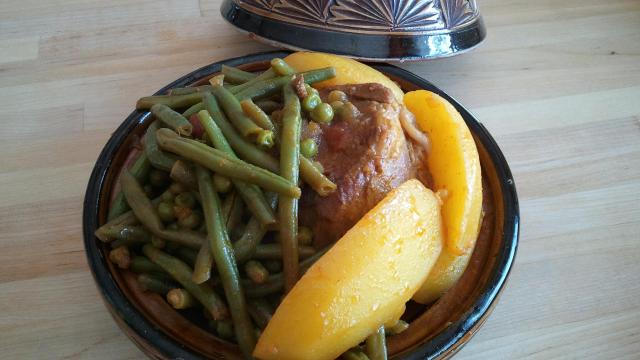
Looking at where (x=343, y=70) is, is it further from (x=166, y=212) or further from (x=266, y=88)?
(x=166, y=212)

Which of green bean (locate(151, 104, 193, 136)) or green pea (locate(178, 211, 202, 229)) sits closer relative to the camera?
green pea (locate(178, 211, 202, 229))

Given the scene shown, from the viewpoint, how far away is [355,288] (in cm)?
108

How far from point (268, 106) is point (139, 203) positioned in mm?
470

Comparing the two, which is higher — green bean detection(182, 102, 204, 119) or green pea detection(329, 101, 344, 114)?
green pea detection(329, 101, 344, 114)

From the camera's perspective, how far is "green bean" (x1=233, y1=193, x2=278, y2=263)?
1.25 m

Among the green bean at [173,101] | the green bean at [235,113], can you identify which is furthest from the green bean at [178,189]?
the green bean at [173,101]

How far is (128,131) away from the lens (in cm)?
159

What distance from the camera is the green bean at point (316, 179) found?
130 cm

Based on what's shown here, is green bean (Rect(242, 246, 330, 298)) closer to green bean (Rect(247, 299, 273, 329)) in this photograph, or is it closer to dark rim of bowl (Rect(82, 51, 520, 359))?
green bean (Rect(247, 299, 273, 329))

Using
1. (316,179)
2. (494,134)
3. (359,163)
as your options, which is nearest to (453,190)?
(359,163)

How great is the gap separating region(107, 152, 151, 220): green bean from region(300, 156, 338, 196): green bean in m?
0.48

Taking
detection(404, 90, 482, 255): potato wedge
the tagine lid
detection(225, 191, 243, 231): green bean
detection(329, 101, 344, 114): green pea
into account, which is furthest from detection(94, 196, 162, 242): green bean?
the tagine lid

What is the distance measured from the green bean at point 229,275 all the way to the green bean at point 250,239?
0.07 ft

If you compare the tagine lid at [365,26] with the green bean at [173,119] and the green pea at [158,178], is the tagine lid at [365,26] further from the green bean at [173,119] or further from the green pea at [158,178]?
the green pea at [158,178]
